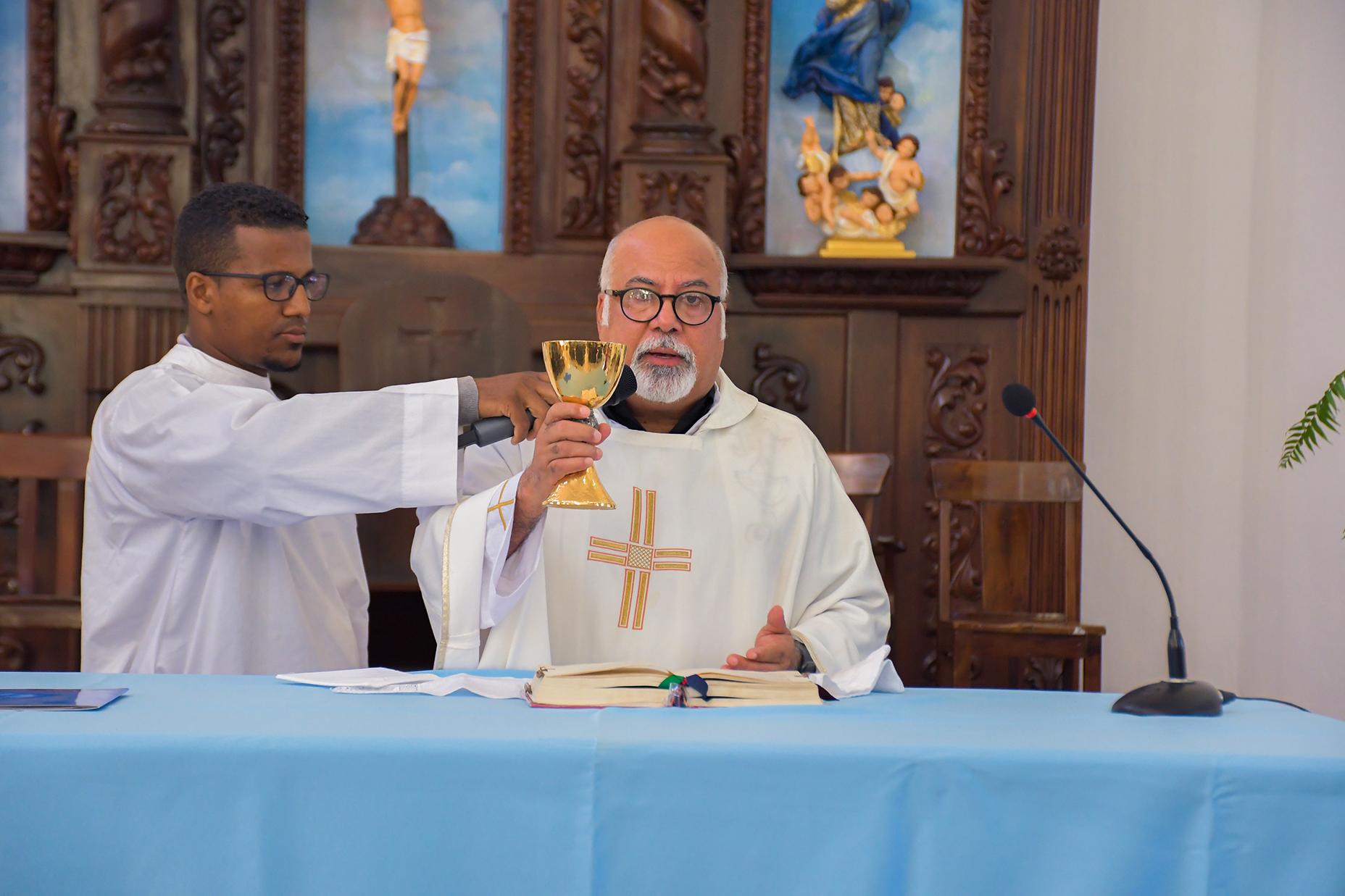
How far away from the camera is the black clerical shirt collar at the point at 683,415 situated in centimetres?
299

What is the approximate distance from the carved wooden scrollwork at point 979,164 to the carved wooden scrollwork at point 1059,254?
9 centimetres

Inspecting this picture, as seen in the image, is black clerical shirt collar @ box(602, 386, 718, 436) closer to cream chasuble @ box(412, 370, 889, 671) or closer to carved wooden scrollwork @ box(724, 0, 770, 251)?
cream chasuble @ box(412, 370, 889, 671)

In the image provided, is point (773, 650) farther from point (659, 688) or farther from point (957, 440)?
point (957, 440)

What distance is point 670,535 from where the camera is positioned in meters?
2.84

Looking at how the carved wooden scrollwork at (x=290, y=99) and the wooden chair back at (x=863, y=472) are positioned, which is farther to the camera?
the carved wooden scrollwork at (x=290, y=99)

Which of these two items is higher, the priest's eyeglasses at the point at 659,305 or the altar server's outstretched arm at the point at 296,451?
the priest's eyeglasses at the point at 659,305

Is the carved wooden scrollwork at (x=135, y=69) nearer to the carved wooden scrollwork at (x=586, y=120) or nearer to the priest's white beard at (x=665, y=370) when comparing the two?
the carved wooden scrollwork at (x=586, y=120)

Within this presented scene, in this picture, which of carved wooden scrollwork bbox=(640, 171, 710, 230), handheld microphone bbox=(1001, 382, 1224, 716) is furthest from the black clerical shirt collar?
carved wooden scrollwork bbox=(640, 171, 710, 230)

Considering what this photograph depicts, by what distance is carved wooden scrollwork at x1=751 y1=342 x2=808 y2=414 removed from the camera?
15.2ft

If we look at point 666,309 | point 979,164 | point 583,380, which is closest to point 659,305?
point 666,309

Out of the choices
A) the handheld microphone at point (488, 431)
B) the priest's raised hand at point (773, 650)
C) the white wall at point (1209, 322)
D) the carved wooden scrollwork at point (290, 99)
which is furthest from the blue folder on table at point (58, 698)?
the white wall at point (1209, 322)

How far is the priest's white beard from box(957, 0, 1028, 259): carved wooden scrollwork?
2138 mm

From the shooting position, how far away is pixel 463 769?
151 cm

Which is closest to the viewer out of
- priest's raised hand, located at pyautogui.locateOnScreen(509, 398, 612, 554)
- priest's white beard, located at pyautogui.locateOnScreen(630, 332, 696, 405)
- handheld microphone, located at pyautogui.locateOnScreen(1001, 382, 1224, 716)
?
handheld microphone, located at pyautogui.locateOnScreen(1001, 382, 1224, 716)
